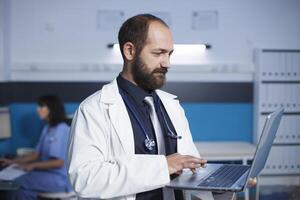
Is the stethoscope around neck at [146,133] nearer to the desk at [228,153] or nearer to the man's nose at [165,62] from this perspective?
the man's nose at [165,62]

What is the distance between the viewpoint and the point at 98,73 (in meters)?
3.71

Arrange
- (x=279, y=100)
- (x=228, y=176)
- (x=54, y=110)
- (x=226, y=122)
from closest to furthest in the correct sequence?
(x=228, y=176) → (x=54, y=110) → (x=279, y=100) → (x=226, y=122)

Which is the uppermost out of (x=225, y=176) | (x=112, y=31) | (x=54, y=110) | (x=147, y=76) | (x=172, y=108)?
(x=112, y=31)

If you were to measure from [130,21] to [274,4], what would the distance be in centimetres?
292

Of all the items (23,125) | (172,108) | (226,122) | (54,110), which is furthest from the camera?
(226,122)

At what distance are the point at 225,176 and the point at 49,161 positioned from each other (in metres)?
2.13

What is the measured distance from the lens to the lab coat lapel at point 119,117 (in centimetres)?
117

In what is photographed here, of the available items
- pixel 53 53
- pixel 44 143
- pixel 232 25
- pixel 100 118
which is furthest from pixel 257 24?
pixel 100 118

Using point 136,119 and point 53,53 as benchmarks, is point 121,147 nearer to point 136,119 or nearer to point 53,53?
point 136,119

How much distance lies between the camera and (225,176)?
109 cm

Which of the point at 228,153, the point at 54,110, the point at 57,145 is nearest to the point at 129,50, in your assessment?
the point at 57,145

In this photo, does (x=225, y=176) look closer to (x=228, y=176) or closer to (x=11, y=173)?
(x=228, y=176)

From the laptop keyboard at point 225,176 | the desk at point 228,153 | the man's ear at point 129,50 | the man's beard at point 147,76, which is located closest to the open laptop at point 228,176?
the laptop keyboard at point 225,176

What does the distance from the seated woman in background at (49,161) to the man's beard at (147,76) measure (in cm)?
171
